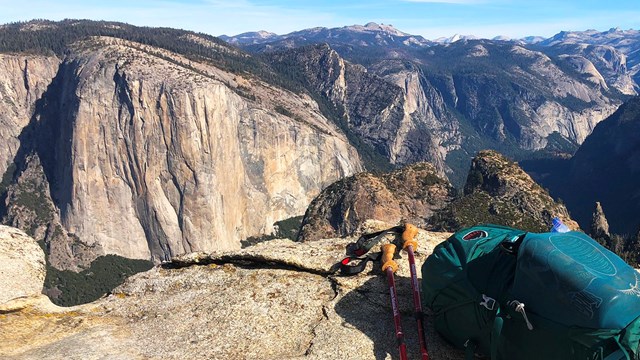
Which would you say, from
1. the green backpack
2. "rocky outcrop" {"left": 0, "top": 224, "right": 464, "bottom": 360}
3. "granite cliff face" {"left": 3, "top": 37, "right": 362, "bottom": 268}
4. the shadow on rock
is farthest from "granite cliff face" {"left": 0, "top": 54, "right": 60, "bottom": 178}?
the green backpack

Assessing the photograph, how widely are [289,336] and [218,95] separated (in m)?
162

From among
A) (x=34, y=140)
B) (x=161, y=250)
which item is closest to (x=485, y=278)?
(x=161, y=250)

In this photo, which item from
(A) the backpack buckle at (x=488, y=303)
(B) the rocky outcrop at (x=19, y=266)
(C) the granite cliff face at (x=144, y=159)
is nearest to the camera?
(A) the backpack buckle at (x=488, y=303)

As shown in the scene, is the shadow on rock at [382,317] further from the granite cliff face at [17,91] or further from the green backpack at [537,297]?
the granite cliff face at [17,91]

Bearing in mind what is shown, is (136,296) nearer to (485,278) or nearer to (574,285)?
(485,278)

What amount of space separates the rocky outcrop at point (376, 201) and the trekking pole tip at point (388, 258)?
249 feet

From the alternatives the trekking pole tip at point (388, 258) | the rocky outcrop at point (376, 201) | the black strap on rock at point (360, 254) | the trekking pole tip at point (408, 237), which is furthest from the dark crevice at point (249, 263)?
the rocky outcrop at point (376, 201)

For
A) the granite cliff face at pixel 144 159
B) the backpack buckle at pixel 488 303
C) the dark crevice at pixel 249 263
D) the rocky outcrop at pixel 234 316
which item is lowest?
the granite cliff face at pixel 144 159

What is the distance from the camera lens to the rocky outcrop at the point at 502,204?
76062 mm

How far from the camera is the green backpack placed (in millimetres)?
5016

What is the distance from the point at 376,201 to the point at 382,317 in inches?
3278

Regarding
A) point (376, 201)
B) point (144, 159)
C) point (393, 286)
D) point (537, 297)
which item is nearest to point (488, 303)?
point (537, 297)

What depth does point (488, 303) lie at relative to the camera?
6.05 metres

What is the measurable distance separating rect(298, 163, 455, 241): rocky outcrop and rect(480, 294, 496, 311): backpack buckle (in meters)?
79.4
